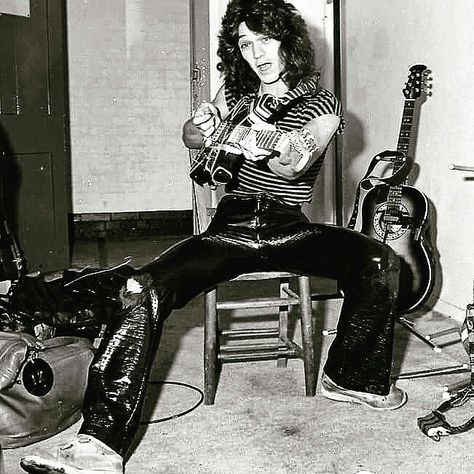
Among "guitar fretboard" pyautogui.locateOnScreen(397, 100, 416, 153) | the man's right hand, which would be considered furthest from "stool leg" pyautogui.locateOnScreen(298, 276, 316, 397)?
"guitar fretboard" pyautogui.locateOnScreen(397, 100, 416, 153)

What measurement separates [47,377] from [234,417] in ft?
2.30

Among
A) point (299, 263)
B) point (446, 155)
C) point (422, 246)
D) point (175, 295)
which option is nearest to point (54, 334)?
point (175, 295)

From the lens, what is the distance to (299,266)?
2984 millimetres

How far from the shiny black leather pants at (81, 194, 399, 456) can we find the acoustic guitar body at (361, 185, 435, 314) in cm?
96

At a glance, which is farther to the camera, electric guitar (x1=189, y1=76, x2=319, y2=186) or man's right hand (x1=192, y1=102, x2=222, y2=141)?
man's right hand (x1=192, y1=102, x2=222, y2=141)

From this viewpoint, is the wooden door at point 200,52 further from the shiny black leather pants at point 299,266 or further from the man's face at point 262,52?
the shiny black leather pants at point 299,266

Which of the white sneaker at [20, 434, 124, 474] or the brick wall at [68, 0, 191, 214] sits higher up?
the brick wall at [68, 0, 191, 214]

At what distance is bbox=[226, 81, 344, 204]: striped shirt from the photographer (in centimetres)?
302

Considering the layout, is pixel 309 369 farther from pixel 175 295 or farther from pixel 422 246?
pixel 422 246

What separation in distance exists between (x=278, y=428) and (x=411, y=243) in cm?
140

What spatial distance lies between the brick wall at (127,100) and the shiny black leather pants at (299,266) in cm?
474

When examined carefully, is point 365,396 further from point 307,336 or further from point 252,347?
point 252,347

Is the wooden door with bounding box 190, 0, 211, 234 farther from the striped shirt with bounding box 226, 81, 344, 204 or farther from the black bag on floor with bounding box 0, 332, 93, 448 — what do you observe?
the black bag on floor with bounding box 0, 332, 93, 448

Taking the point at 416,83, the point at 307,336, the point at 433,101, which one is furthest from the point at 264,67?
the point at 433,101
